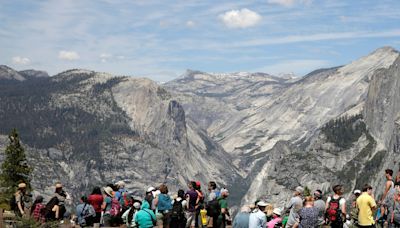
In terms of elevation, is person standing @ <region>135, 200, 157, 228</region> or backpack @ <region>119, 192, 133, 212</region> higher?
backpack @ <region>119, 192, 133, 212</region>

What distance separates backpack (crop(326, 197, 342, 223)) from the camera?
28.2m

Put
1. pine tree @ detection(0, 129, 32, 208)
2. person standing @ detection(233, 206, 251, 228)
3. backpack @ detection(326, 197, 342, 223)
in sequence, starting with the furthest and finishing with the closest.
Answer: pine tree @ detection(0, 129, 32, 208)
backpack @ detection(326, 197, 342, 223)
person standing @ detection(233, 206, 251, 228)

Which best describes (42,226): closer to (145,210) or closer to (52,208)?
(52,208)

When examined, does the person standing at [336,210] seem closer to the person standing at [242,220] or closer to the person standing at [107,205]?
the person standing at [242,220]

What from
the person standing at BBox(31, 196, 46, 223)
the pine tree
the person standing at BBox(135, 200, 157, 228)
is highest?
the pine tree

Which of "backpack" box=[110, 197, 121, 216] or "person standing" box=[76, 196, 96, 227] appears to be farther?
"backpack" box=[110, 197, 121, 216]

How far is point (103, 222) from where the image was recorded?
3058cm

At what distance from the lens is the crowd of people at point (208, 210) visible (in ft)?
87.8

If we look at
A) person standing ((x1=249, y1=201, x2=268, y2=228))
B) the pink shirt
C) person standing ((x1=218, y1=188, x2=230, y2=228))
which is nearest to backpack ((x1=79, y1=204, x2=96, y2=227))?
person standing ((x1=218, y1=188, x2=230, y2=228))

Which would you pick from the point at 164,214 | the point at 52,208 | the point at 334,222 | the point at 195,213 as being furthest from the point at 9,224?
the point at 334,222

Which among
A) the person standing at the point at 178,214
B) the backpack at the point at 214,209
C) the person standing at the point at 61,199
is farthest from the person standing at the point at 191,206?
the person standing at the point at 61,199

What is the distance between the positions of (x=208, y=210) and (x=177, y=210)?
4.85ft

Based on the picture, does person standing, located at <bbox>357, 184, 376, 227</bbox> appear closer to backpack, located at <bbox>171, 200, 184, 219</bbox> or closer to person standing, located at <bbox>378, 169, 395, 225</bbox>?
person standing, located at <bbox>378, 169, 395, 225</bbox>

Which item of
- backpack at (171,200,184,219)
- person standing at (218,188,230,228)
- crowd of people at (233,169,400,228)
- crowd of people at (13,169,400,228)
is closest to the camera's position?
crowd of people at (233,169,400,228)
